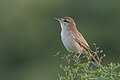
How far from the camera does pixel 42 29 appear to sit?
29.8 m

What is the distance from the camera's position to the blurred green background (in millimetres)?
27969

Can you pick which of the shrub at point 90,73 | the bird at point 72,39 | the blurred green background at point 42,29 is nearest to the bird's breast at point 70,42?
the bird at point 72,39

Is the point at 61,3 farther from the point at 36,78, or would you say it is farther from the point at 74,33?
the point at 74,33

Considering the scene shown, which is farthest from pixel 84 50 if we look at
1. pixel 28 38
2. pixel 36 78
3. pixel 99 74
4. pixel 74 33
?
pixel 28 38

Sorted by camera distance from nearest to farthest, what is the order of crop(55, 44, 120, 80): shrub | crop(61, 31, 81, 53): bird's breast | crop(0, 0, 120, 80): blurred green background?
1. crop(55, 44, 120, 80): shrub
2. crop(61, 31, 81, 53): bird's breast
3. crop(0, 0, 120, 80): blurred green background

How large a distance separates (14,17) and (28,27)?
2.33 feet

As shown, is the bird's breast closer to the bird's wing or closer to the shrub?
the bird's wing

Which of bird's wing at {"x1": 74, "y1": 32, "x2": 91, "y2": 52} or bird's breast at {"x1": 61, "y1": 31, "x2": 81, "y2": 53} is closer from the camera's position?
bird's breast at {"x1": 61, "y1": 31, "x2": 81, "y2": 53}

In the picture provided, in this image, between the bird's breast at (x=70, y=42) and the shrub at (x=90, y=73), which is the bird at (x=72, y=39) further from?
the shrub at (x=90, y=73)

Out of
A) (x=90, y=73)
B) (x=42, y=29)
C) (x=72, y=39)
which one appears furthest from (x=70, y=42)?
(x=42, y=29)

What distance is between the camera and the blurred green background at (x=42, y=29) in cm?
2797

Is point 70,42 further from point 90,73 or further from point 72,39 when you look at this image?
point 90,73

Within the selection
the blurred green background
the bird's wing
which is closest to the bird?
the bird's wing

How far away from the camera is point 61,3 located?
3080 cm
